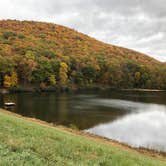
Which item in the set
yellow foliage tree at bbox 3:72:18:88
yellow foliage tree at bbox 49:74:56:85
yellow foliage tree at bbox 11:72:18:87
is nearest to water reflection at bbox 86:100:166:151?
yellow foliage tree at bbox 3:72:18:88

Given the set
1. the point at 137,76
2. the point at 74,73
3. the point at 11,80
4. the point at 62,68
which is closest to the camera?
the point at 11,80

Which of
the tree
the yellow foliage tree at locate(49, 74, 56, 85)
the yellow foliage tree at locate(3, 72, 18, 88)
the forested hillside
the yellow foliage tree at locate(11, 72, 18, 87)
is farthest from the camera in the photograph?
the yellow foliage tree at locate(49, 74, 56, 85)

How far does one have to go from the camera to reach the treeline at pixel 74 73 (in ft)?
240

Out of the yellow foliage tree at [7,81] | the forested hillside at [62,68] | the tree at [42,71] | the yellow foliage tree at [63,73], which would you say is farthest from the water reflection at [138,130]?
the yellow foliage tree at [63,73]

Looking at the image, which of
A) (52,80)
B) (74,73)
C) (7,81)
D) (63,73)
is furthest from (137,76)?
(7,81)

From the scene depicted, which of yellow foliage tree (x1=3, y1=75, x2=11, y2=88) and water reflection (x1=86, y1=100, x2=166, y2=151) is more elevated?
yellow foliage tree (x1=3, y1=75, x2=11, y2=88)

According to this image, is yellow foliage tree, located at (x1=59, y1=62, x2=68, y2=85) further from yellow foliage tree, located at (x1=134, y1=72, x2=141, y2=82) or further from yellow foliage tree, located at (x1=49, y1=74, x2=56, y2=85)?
yellow foliage tree, located at (x1=134, y1=72, x2=141, y2=82)

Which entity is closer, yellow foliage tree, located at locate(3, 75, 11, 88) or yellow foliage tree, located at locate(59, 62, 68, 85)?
yellow foliage tree, located at locate(3, 75, 11, 88)

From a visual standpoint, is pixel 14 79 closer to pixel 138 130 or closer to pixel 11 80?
pixel 11 80

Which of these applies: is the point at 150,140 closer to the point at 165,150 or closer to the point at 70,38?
the point at 165,150

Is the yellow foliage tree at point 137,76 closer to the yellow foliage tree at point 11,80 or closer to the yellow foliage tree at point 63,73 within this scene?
the yellow foliage tree at point 63,73

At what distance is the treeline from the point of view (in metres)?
73.2

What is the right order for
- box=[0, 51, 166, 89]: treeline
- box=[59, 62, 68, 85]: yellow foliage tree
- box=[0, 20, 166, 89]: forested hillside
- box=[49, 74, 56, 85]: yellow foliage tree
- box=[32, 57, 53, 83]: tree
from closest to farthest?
box=[0, 51, 166, 89]: treeline → box=[0, 20, 166, 89]: forested hillside → box=[32, 57, 53, 83]: tree → box=[49, 74, 56, 85]: yellow foliage tree → box=[59, 62, 68, 85]: yellow foliage tree

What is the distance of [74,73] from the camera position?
84625 millimetres
